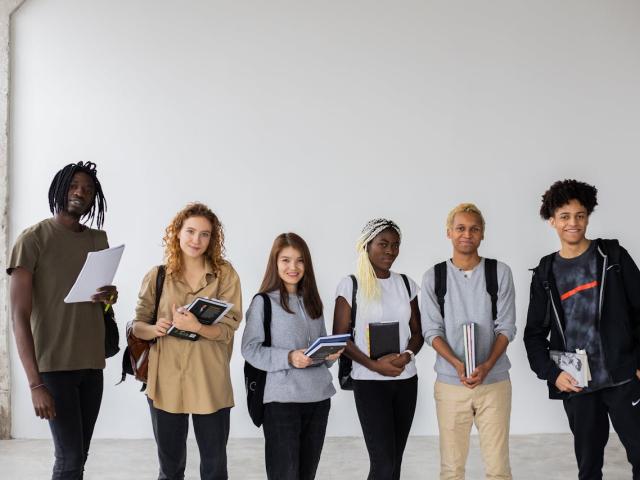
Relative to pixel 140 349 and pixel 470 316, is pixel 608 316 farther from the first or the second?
pixel 140 349

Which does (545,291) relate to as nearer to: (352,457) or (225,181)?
(352,457)

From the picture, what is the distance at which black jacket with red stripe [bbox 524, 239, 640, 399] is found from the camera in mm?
2814

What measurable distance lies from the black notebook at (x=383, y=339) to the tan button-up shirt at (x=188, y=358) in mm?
625

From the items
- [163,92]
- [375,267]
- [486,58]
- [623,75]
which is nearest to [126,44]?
[163,92]

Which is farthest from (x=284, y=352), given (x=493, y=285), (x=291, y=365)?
(x=493, y=285)

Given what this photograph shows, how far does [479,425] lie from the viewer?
3105 mm

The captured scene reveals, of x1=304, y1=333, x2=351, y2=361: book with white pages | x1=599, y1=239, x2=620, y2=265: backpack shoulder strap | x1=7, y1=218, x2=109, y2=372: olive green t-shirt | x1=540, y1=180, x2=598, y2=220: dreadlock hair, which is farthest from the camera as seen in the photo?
x1=540, y1=180, x2=598, y2=220: dreadlock hair

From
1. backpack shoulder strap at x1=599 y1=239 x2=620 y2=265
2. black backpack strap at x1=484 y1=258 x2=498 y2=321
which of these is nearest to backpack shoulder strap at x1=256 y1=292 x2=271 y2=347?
black backpack strap at x1=484 y1=258 x2=498 y2=321

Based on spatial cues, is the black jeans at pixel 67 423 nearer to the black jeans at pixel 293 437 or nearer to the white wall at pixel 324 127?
the black jeans at pixel 293 437

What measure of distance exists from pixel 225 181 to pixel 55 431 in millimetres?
2882

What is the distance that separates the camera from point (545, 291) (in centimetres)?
300

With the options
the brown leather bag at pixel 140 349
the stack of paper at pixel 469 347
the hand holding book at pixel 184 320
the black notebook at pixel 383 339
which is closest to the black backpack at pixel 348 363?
the black notebook at pixel 383 339

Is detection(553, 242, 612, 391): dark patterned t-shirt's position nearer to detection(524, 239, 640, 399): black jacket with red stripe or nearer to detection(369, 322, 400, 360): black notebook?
detection(524, 239, 640, 399): black jacket with red stripe

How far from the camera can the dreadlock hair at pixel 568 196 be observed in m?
3.02
